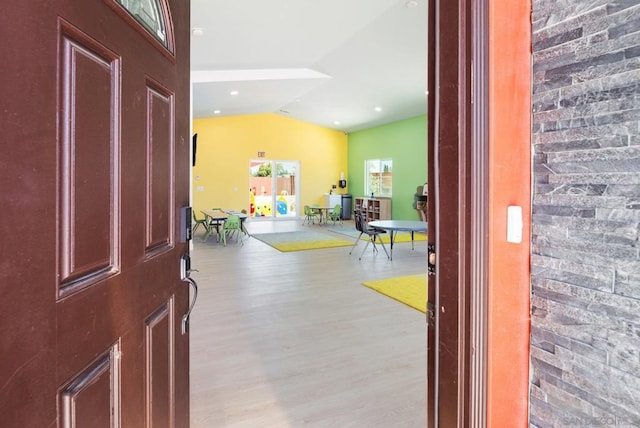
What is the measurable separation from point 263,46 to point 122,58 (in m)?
5.27

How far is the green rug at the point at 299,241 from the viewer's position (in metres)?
7.17

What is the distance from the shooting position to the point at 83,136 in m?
0.74

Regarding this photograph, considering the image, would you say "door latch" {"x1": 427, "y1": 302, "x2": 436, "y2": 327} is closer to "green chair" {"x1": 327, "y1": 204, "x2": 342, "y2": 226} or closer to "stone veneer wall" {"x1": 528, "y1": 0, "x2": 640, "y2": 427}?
"stone veneer wall" {"x1": 528, "y1": 0, "x2": 640, "y2": 427}

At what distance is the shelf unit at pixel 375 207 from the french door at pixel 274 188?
7.74ft

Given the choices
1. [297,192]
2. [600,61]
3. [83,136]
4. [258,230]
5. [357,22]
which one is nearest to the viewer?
[83,136]

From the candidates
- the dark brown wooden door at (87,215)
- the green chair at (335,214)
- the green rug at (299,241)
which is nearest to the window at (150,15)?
the dark brown wooden door at (87,215)

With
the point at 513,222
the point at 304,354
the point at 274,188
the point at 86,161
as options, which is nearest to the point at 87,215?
the point at 86,161

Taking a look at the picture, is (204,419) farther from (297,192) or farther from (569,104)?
(297,192)

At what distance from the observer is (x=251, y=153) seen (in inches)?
478

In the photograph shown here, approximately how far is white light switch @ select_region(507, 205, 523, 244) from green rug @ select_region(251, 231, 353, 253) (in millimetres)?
5924

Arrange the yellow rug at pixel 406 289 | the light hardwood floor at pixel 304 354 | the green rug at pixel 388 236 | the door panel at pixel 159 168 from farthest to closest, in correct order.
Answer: the green rug at pixel 388 236, the yellow rug at pixel 406 289, the light hardwood floor at pixel 304 354, the door panel at pixel 159 168

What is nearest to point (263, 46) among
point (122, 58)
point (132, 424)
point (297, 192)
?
point (122, 58)

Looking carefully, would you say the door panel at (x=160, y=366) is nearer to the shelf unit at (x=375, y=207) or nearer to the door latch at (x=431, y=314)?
the door latch at (x=431, y=314)

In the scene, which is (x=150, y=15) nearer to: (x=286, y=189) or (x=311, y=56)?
(x=311, y=56)
